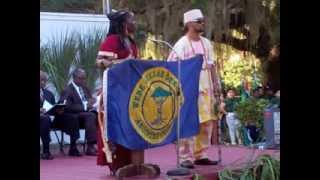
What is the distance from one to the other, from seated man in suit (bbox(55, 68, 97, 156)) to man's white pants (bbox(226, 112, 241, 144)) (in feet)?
7.96

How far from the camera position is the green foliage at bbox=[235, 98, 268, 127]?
9.47 metres

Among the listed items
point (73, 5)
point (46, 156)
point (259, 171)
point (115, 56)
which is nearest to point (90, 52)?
point (46, 156)

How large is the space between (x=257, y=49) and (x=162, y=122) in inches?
285

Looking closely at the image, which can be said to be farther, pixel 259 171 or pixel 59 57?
pixel 59 57

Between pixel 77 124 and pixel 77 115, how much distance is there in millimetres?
104

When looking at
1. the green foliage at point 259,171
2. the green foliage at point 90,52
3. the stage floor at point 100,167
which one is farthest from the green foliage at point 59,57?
the green foliage at point 259,171

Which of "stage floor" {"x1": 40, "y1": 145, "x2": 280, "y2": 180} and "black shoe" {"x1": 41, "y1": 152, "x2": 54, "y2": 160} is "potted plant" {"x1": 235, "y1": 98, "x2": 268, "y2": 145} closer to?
"stage floor" {"x1": 40, "y1": 145, "x2": 280, "y2": 180}

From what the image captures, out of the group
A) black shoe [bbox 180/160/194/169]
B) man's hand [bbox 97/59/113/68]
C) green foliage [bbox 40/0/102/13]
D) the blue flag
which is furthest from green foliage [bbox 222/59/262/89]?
man's hand [bbox 97/59/113/68]

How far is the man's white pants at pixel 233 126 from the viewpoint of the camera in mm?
9489

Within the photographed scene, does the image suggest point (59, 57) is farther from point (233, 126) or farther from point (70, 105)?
point (233, 126)

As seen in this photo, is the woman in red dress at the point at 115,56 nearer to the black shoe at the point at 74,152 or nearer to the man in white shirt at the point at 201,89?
the man in white shirt at the point at 201,89

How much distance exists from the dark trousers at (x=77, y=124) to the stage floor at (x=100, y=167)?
0.91ft

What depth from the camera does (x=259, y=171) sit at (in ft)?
16.5
